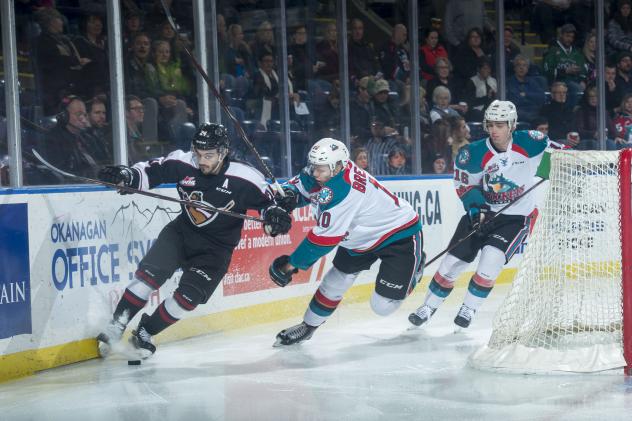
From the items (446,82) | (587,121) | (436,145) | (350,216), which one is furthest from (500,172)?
(587,121)

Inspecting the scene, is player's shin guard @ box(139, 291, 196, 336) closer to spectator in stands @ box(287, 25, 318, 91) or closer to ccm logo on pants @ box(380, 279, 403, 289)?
ccm logo on pants @ box(380, 279, 403, 289)

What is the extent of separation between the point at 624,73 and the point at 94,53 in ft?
19.8

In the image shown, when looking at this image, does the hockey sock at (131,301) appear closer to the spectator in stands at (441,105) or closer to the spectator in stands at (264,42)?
the spectator in stands at (264,42)

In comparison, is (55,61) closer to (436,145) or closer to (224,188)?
(224,188)

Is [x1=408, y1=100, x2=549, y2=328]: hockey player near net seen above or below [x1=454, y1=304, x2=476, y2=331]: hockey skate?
above

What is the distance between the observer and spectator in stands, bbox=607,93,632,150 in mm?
9750

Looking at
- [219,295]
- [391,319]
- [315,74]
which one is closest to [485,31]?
[315,74]

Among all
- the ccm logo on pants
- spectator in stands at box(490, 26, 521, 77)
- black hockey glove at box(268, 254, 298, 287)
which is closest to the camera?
black hockey glove at box(268, 254, 298, 287)

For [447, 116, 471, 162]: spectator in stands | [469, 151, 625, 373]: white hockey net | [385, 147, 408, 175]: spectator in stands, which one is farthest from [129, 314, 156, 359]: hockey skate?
[447, 116, 471, 162]: spectator in stands

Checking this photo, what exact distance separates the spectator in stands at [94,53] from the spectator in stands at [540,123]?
15.6 ft

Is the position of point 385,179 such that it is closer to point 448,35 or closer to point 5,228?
point 448,35

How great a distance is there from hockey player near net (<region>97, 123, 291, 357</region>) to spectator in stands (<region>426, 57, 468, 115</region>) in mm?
3768

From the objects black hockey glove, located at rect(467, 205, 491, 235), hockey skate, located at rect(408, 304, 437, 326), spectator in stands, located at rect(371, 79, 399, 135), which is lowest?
hockey skate, located at rect(408, 304, 437, 326)

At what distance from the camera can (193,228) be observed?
499cm
